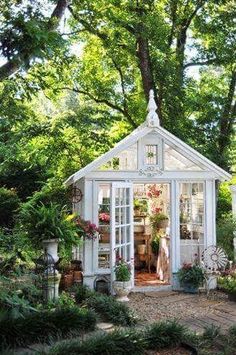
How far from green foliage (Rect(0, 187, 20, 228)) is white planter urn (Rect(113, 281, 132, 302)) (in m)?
5.51

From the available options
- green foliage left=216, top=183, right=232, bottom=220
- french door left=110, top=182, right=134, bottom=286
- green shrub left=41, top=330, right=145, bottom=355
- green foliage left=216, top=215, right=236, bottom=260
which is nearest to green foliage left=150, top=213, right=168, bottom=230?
green foliage left=216, top=215, right=236, bottom=260

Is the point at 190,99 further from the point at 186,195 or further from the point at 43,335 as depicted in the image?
the point at 43,335

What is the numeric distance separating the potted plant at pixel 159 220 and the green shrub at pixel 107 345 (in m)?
5.83

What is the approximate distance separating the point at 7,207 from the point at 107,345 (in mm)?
8982

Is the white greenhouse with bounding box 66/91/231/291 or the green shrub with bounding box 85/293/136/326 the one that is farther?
the white greenhouse with bounding box 66/91/231/291

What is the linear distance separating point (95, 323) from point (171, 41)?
10.6 m

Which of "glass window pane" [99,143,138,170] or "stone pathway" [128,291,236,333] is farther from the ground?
"glass window pane" [99,143,138,170]

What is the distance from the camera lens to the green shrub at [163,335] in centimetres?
540

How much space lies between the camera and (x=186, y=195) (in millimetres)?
9945

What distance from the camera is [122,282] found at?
8.67 m

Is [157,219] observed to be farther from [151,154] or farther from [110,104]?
[110,104]

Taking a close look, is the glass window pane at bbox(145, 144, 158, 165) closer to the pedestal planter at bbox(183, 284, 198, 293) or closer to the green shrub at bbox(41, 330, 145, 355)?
the pedestal planter at bbox(183, 284, 198, 293)

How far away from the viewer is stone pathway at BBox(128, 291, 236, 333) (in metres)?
7.16

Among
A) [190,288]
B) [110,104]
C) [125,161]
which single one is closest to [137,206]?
[125,161]
